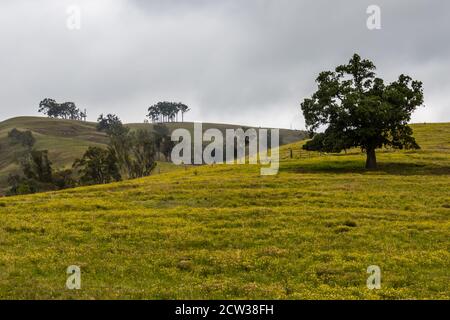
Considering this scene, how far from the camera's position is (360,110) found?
6431 centimetres

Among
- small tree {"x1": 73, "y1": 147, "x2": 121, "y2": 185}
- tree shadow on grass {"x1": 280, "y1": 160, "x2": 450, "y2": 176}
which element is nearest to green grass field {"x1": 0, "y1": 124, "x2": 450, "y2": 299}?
tree shadow on grass {"x1": 280, "y1": 160, "x2": 450, "y2": 176}

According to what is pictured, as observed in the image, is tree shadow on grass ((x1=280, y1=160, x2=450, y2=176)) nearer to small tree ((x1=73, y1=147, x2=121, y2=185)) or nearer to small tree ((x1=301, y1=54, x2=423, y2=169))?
small tree ((x1=301, y1=54, x2=423, y2=169))

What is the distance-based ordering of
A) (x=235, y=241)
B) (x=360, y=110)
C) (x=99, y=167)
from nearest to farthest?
(x=235, y=241)
(x=360, y=110)
(x=99, y=167)

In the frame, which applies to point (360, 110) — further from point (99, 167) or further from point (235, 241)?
point (99, 167)

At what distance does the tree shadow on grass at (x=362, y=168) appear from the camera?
211 feet

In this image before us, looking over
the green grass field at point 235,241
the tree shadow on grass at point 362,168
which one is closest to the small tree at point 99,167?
the tree shadow on grass at point 362,168

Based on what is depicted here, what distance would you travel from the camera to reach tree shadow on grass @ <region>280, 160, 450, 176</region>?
211ft

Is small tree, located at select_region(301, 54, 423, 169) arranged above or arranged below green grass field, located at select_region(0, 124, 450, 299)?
above

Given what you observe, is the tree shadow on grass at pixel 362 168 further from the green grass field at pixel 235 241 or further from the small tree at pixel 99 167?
the small tree at pixel 99 167

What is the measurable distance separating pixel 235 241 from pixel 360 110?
39611 millimetres

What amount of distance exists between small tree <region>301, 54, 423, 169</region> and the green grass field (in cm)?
1172

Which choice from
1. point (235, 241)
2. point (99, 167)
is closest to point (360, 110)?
point (235, 241)
